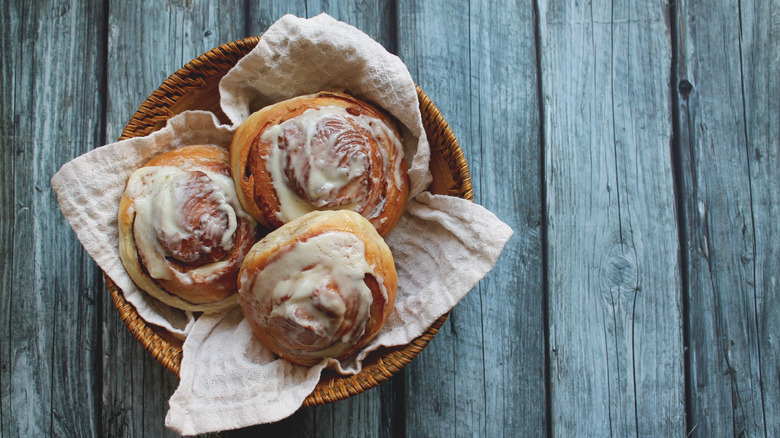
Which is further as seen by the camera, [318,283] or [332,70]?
[332,70]

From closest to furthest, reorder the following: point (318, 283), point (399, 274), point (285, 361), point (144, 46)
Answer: point (318, 283), point (285, 361), point (399, 274), point (144, 46)

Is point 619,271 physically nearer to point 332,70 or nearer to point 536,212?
point 536,212

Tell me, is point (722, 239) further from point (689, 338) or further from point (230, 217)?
point (230, 217)

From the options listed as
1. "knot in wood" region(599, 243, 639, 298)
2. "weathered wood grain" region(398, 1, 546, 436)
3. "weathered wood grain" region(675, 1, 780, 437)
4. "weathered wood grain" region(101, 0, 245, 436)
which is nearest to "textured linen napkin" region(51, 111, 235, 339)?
"weathered wood grain" region(101, 0, 245, 436)

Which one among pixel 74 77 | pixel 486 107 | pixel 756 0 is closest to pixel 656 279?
pixel 486 107

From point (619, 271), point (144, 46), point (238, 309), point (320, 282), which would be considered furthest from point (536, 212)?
point (144, 46)

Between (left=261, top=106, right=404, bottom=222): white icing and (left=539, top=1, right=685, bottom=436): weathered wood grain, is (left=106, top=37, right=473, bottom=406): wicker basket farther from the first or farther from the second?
(left=539, top=1, right=685, bottom=436): weathered wood grain
